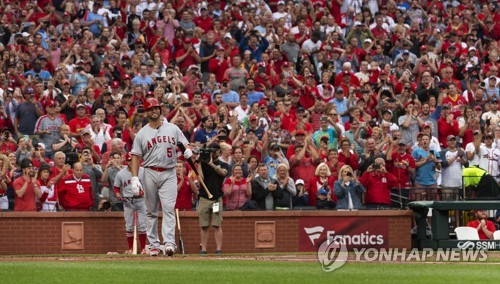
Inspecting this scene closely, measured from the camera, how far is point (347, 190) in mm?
21766

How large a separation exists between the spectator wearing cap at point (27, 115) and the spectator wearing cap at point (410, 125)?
762 centimetres

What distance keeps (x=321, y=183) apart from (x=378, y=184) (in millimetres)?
1065

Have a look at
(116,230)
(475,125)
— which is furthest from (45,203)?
(475,125)

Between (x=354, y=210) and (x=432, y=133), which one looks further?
(x=432, y=133)

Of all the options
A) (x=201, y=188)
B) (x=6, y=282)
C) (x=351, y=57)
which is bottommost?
(x=6, y=282)

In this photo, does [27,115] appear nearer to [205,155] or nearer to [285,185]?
[285,185]

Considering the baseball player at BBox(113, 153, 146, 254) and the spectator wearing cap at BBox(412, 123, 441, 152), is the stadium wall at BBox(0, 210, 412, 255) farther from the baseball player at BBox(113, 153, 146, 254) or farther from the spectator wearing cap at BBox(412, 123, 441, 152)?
the spectator wearing cap at BBox(412, 123, 441, 152)

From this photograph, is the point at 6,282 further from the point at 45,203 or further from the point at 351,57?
the point at 351,57

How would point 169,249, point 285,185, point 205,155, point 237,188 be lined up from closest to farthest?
point 169,249, point 205,155, point 237,188, point 285,185

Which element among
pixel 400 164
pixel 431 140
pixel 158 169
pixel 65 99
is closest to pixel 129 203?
pixel 158 169

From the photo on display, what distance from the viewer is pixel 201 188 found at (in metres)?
19.2

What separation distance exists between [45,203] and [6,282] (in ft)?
26.9

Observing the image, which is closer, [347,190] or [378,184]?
[347,190]

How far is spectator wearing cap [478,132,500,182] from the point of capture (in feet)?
78.9
